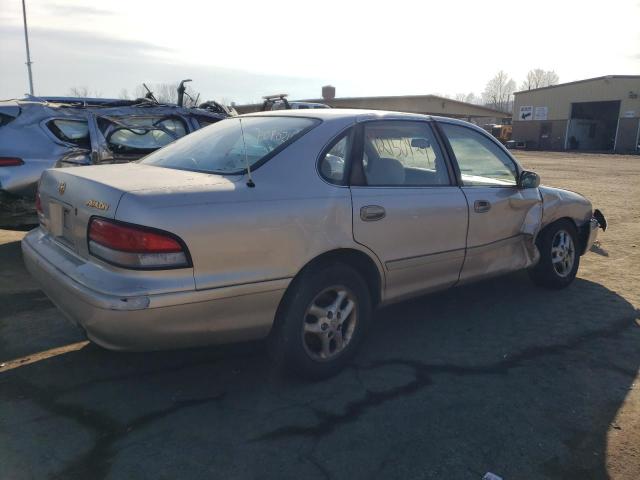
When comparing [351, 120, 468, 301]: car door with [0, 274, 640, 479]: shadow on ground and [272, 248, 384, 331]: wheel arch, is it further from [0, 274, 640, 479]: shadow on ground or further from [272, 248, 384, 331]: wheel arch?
[0, 274, 640, 479]: shadow on ground

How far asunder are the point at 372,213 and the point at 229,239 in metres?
1.02

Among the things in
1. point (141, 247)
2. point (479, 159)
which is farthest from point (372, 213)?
point (479, 159)

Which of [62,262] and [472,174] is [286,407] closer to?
[62,262]

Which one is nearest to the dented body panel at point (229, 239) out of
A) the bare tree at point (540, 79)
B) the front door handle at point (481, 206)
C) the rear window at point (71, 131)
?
the front door handle at point (481, 206)

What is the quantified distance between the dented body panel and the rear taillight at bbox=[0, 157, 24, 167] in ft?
7.14

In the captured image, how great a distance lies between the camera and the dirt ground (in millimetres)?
2574

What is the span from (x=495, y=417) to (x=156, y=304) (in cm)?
196

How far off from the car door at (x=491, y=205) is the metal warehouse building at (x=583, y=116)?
47.6m

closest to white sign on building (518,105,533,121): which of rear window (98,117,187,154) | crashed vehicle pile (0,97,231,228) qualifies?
crashed vehicle pile (0,97,231,228)

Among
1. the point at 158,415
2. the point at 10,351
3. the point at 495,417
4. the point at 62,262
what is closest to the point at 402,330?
the point at 495,417

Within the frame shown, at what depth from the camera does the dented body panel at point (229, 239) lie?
8.68ft

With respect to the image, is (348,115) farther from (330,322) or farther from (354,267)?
(330,322)

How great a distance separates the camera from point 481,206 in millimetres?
4141

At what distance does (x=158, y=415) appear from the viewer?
294 cm
